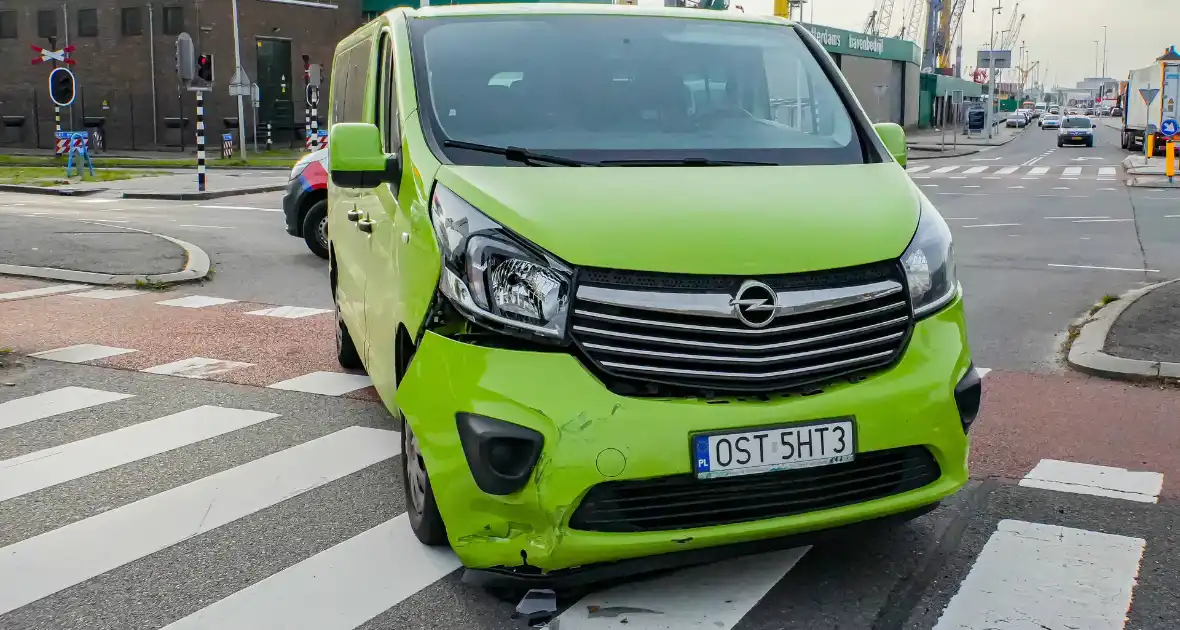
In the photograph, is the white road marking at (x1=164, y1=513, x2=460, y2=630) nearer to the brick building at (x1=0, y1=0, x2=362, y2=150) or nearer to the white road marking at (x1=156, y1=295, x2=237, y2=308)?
the white road marking at (x1=156, y1=295, x2=237, y2=308)

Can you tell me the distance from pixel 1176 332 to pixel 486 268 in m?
6.31

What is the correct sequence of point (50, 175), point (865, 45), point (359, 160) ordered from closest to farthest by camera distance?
point (359, 160), point (50, 175), point (865, 45)

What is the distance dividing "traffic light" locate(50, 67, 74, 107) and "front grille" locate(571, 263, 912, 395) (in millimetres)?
24392

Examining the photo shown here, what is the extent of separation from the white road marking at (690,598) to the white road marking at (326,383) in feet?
11.0

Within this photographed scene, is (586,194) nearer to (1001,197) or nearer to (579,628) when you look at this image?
(579,628)

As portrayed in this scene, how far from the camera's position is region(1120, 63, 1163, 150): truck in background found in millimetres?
41844

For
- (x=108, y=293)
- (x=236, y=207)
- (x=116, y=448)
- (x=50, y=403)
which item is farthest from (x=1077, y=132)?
(x=116, y=448)

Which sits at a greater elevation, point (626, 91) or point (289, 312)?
point (626, 91)

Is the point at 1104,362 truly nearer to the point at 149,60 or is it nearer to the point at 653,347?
the point at 653,347

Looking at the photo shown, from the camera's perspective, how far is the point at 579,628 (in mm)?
3490

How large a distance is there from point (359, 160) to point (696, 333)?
1.63 metres

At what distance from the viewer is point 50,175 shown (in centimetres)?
2891

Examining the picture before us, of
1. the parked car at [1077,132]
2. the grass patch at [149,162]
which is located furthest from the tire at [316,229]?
the parked car at [1077,132]

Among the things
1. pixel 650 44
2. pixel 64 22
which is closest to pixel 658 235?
pixel 650 44
